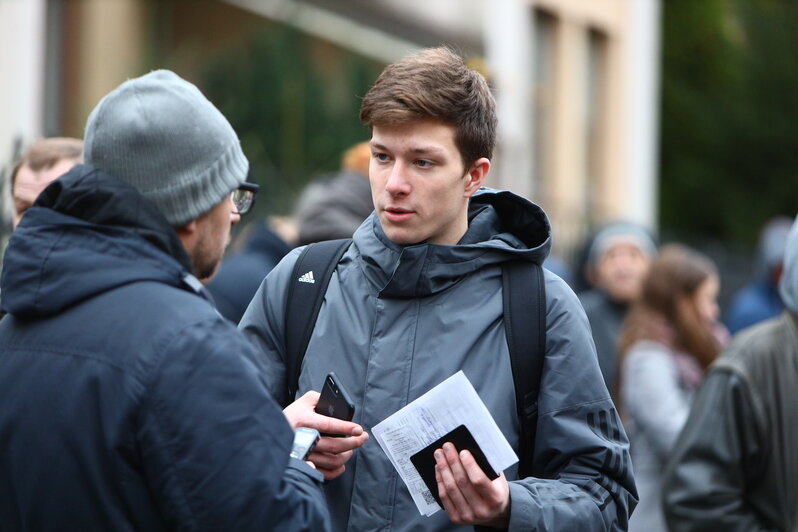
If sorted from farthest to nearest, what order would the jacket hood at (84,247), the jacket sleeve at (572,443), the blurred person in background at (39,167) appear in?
the blurred person in background at (39,167) → the jacket sleeve at (572,443) → the jacket hood at (84,247)

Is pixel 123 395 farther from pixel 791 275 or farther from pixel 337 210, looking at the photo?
pixel 337 210

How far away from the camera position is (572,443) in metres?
3.09

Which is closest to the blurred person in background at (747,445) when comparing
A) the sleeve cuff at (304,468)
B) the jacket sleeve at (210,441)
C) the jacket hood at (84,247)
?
the sleeve cuff at (304,468)

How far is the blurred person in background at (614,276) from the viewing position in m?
8.17

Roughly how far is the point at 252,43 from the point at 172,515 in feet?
31.3

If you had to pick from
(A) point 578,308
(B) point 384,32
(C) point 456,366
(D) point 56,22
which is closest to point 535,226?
(A) point 578,308

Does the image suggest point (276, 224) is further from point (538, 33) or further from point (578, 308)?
point (538, 33)

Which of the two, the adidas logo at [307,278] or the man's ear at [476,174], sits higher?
the man's ear at [476,174]

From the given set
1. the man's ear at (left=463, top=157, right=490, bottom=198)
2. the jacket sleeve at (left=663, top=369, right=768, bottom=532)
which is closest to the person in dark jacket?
the man's ear at (left=463, top=157, right=490, bottom=198)

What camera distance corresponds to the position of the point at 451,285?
320 centimetres

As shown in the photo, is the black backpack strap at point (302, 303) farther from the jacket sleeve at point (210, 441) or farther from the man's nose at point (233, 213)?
the jacket sleeve at point (210, 441)

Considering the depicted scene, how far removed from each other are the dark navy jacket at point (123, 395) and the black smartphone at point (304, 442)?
0.19 meters

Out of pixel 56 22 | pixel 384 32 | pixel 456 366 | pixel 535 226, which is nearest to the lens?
pixel 456 366

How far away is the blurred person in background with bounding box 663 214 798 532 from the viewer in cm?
422
